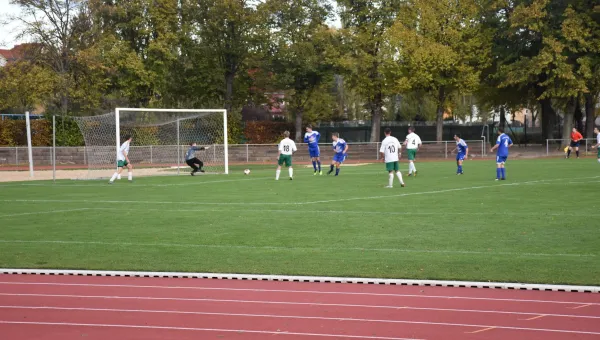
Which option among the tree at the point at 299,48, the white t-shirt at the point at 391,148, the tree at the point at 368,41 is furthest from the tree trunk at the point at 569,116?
the white t-shirt at the point at 391,148

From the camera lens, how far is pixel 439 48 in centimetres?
4966

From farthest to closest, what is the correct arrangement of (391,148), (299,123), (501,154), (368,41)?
(299,123)
(368,41)
(501,154)
(391,148)

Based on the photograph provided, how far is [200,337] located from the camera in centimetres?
716

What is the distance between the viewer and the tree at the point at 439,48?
4981 centimetres

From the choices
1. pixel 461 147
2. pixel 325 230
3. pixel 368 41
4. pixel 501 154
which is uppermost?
pixel 368 41

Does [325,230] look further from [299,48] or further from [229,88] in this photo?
[229,88]

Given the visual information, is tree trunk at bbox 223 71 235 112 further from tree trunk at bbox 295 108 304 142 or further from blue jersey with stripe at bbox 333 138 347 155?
blue jersey with stripe at bbox 333 138 347 155

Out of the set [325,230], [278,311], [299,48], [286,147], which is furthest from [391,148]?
[299,48]

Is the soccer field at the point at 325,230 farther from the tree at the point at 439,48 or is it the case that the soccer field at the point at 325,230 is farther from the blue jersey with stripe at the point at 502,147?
the tree at the point at 439,48

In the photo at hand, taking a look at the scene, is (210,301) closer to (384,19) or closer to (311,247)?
(311,247)

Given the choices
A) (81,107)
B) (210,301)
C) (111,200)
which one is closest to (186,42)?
(81,107)

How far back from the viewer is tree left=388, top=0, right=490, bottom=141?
163 feet

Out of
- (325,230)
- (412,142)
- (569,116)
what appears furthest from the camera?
(569,116)

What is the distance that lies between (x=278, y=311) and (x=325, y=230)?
240 inches
